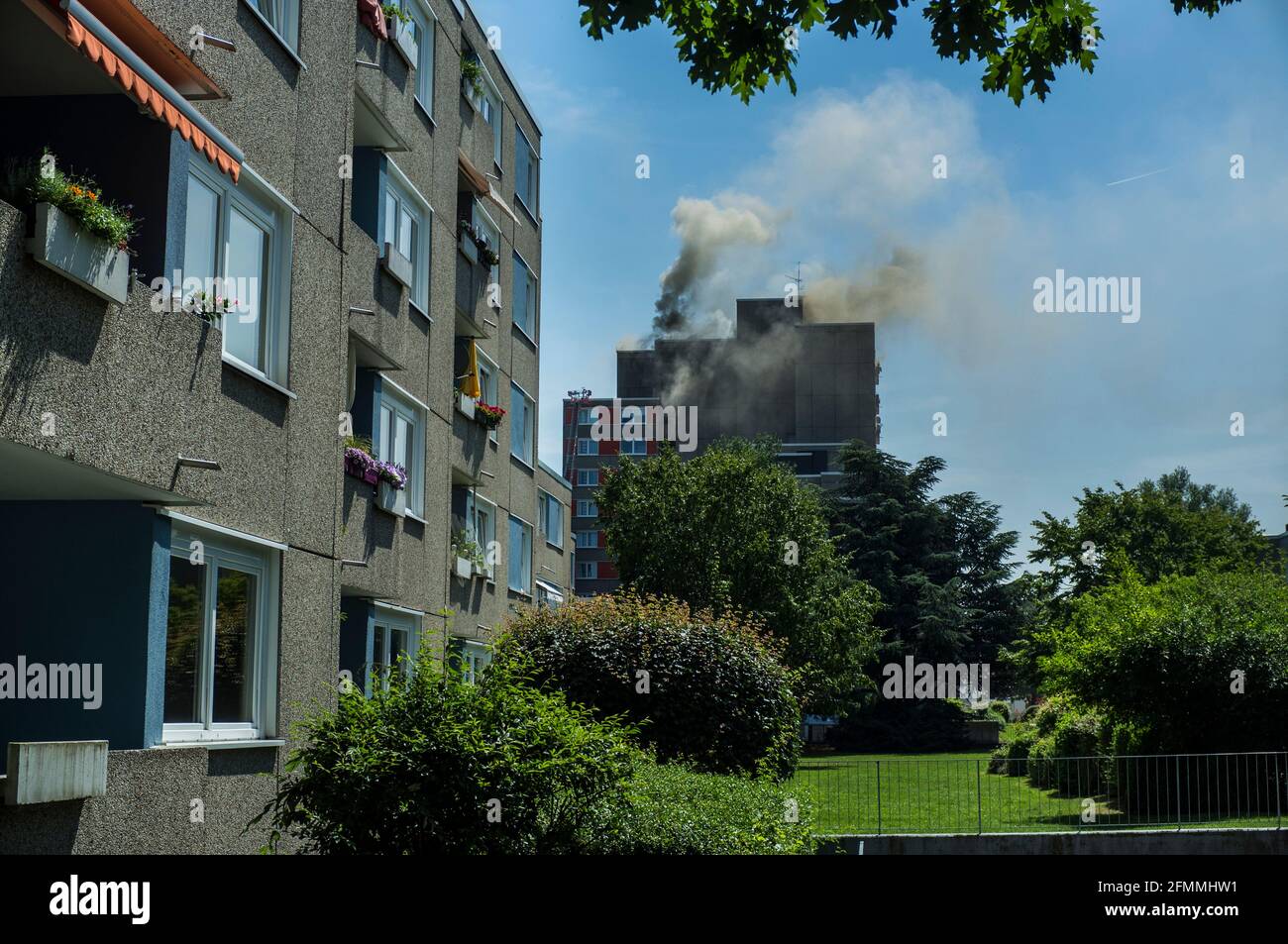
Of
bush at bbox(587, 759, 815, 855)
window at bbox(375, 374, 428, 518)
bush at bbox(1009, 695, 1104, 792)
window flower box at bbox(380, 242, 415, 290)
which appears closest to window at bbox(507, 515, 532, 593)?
window at bbox(375, 374, 428, 518)

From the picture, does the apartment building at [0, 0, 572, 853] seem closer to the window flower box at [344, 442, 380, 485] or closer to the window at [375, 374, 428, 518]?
the window flower box at [344, 442, 380, 485]

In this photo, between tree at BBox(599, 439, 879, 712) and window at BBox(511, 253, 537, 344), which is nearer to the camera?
window at BBox(511, 253, 537, 344)

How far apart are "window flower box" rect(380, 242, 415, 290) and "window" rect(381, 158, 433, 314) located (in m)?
0.16

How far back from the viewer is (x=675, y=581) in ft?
145

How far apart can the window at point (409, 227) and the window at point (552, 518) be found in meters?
15.6

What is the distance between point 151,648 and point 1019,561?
211 ft

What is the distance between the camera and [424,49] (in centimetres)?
2208

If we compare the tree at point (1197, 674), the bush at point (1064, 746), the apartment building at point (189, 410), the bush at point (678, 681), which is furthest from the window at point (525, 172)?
the bush at point (1064, 746)

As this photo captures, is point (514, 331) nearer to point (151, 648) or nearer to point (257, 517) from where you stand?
point (257, 517)

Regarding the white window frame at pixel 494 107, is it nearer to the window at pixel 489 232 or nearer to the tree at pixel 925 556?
the window at pixel 489 232

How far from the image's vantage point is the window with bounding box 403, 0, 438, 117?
2150 cm

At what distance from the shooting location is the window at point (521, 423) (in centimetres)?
3095

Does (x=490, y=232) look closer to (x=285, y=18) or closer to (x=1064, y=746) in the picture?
(x=285, y=18)

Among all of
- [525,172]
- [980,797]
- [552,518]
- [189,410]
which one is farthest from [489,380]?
[189,410]
